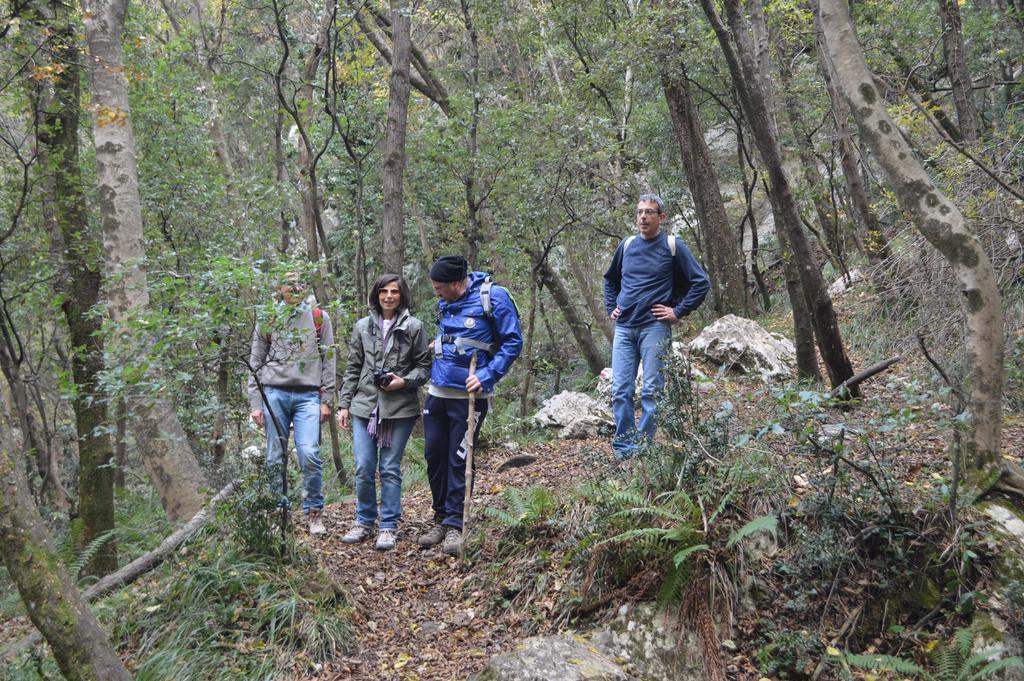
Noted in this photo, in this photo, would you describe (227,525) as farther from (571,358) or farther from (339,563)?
(571,358)

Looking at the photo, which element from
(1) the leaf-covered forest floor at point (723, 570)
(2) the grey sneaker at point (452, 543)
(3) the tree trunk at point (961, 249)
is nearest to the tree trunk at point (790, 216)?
(1) the leaf-covered forest floor at point (723, 570)

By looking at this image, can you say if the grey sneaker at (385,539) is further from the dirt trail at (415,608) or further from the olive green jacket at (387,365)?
the olive green jacket at (387,365)

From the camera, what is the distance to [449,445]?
556 cm

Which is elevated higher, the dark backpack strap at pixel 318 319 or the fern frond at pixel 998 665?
the dark backpack strap at pixel 318 319

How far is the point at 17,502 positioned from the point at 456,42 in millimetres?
17952

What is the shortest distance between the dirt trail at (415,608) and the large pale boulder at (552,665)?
620 millimetres

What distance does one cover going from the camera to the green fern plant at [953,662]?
2980 mm

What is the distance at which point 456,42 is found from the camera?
61.7 ft

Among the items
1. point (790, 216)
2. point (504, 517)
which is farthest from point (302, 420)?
point (790, 216)

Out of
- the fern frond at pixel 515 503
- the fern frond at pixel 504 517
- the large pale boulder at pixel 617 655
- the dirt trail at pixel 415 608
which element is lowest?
the dirt trail at pixel 415 608

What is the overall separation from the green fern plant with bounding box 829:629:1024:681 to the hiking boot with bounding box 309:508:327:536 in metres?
4.22

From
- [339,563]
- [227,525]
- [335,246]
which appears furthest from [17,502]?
[335,246]

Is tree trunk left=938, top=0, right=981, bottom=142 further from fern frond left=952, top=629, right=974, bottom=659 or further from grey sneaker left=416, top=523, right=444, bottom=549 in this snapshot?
grey sneaker left=416, top=523, right=444, bottom=549

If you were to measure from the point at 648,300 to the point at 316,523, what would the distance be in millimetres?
3473
